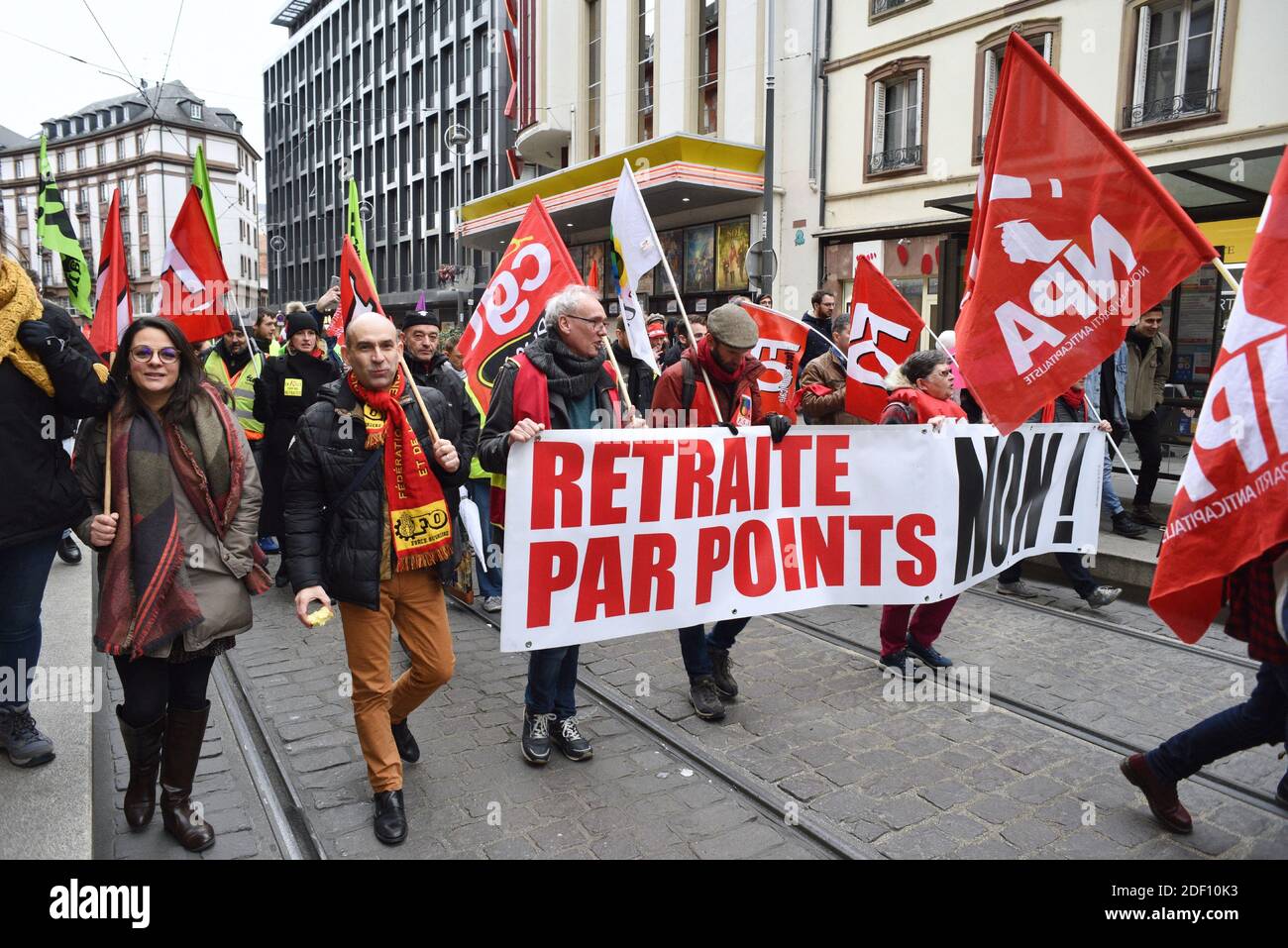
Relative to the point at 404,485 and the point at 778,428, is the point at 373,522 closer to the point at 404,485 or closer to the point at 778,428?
the point at 404,485

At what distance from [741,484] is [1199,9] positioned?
45.6 ft

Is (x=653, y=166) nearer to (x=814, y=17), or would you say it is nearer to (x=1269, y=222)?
A: (x=814, y=17)

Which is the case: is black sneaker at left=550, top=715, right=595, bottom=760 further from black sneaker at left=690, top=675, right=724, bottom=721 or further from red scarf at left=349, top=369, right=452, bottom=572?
red scarf at left=349, top=369, right=452, bottom=572

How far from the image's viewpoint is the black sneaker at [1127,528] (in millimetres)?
8102

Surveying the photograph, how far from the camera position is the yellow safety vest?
7477 millimetres

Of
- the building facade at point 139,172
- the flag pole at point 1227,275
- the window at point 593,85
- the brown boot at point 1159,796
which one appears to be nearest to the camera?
the flag pole at point 1227,275

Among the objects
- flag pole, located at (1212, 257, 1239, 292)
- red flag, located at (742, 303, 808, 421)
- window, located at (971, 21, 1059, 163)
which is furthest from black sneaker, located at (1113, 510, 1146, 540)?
window, located at (971, 21, 1059, 163)

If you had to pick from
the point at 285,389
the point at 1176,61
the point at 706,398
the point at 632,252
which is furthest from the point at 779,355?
the point at 1176,61

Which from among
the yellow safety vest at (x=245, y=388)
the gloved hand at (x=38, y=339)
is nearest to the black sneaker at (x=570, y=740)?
the gloved hand at (x=38, y=339)

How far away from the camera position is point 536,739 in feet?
14.0

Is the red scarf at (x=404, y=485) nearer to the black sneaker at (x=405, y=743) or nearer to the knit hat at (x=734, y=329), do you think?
the black sneaker at (x=405, y=743)

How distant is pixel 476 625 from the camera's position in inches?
258

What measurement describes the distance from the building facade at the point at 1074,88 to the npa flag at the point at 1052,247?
6505 millimetres
